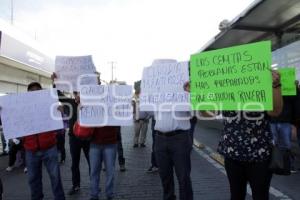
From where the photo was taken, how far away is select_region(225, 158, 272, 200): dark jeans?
136 inches

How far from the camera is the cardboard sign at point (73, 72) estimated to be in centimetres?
617

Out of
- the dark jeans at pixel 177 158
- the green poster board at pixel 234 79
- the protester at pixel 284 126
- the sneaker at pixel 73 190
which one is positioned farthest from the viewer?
the protester at pixel 284 126

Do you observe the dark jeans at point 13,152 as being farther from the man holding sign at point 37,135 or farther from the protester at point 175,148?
the protester at point 175,148

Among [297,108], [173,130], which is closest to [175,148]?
[173,130]

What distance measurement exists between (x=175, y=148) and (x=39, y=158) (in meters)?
1.90

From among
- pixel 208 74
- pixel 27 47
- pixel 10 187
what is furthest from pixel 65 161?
pixel 208 74

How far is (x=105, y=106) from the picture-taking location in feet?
18.3

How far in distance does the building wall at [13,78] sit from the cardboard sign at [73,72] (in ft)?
24.7

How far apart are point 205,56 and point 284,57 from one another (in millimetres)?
7145

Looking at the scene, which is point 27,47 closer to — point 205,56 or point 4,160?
point 4,160

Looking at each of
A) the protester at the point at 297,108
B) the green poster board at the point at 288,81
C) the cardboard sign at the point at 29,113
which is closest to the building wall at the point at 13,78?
the cardboard sign at the point at 29,113

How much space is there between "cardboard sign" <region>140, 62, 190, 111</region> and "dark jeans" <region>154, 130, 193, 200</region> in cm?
39

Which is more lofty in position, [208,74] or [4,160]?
[208,74]

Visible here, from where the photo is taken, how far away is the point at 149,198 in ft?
20.0
